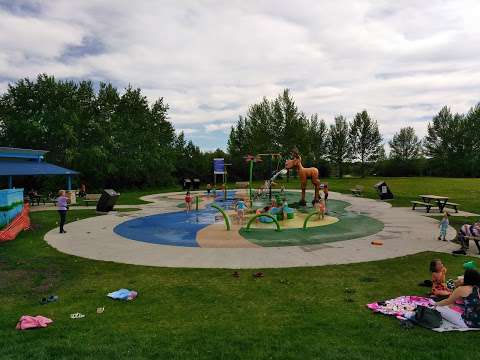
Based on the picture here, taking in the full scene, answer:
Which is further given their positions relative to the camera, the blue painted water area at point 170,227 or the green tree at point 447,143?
the green tree at point 447,143

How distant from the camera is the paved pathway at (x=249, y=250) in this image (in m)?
12.1

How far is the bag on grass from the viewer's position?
681 centimetres

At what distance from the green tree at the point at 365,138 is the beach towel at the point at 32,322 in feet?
267

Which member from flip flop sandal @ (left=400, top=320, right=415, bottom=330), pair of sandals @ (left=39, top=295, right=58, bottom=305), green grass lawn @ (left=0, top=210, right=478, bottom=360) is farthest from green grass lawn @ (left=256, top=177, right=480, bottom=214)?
pair of sandals @ (left=39, top=295, right=58, bottom=305)

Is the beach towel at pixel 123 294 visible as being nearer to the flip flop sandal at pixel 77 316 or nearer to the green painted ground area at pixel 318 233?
the flip flop sandal at pixel 77 316

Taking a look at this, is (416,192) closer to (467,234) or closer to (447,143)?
(467,234)

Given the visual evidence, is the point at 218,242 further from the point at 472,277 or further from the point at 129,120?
the point at 129,120

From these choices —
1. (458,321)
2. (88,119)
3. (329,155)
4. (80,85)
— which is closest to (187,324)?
(458,321)

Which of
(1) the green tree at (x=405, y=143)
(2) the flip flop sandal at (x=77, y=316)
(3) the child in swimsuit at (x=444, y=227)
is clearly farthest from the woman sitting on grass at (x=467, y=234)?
(1) the green tree at (x=405, y=143)

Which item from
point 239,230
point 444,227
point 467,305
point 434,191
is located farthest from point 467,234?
point 434,191

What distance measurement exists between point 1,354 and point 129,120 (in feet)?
151

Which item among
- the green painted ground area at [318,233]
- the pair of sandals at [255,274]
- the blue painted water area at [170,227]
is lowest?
the blue painted water area at [170,227]

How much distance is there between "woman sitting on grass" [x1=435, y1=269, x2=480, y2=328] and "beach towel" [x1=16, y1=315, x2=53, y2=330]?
7.48 metres

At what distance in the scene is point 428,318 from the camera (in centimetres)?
689
